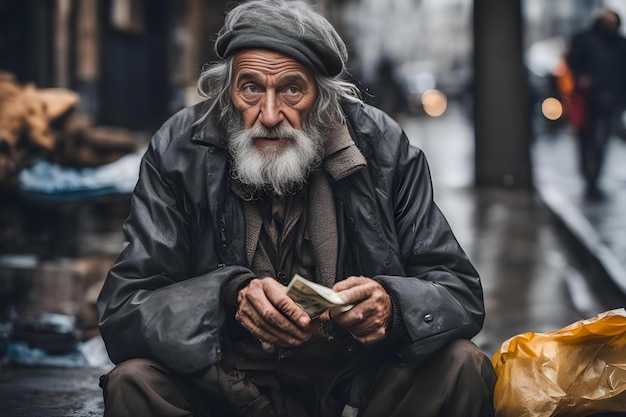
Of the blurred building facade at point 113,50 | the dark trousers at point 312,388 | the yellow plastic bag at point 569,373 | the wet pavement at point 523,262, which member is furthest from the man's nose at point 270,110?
the blurred building facade at point 113,50

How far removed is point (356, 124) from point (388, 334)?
2.30ft

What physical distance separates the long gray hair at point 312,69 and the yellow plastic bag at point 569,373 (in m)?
0.95

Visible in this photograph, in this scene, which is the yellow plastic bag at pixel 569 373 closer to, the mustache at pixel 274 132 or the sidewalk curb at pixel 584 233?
the mustache at pixel 274 132

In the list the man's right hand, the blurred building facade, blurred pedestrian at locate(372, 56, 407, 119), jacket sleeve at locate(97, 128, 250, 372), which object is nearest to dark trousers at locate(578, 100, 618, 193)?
the blurred building facade

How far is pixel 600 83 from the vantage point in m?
12.1

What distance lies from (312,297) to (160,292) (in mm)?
513

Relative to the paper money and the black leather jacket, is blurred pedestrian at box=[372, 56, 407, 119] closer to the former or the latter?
the black leather jacket

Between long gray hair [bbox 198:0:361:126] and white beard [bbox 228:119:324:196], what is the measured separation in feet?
0.40

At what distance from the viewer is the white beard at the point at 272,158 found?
11.2 ft

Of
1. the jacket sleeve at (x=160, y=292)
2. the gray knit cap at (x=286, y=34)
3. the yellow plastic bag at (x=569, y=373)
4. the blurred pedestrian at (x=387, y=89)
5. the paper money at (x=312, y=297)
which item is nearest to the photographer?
the paper money at (x=312, y=297)

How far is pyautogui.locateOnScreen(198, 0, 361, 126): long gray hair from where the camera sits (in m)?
3.46

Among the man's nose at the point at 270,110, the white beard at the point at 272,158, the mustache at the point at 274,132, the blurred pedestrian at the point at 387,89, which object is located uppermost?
the man's nose at the point at 270,110

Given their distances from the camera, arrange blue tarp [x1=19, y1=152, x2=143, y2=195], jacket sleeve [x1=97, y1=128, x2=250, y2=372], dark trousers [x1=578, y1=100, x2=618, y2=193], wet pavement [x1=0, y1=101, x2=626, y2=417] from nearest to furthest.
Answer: jacket sleeve [x1=97, y1=128, x2=250, y2=372] → wet pavement [x1=0, y1=101, x2=626, y2=417] → blue tarp [x1=19, y1=152, x2=143, y2=195] → dark trousers [x1=578, y1=100, x2=618, y2=193]

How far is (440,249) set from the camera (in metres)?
3.49
